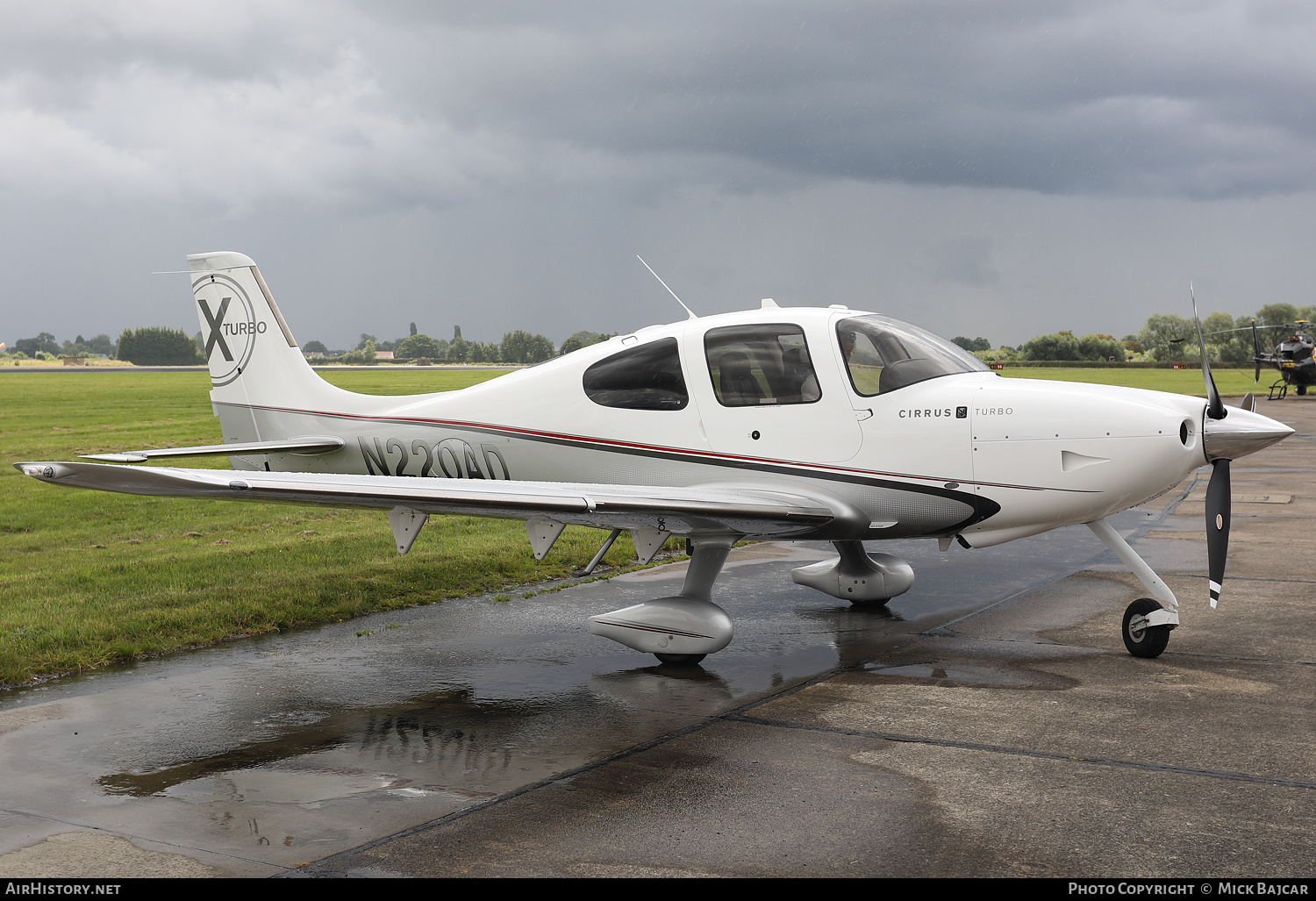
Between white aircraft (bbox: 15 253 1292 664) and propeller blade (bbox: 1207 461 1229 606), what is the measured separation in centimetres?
2

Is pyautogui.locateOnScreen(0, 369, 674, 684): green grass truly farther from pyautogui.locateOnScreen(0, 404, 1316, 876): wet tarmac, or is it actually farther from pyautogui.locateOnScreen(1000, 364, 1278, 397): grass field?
pyautogui.locateOnScreen(1000, 364, 1278, 397): grass field

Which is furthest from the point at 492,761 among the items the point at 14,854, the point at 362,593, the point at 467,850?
the point at 362,593

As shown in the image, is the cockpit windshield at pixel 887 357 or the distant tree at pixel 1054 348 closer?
the cockpit windshield at pixel 887 357

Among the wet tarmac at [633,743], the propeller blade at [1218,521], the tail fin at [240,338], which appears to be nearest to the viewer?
the wet tarmac at [633,743]

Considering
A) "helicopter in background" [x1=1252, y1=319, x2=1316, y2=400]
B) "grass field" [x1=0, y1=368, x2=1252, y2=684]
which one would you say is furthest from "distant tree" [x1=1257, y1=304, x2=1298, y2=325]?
"grass field" [x1=0, y1=368, x2=1252, y2=684]

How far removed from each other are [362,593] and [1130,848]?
6.86 meters

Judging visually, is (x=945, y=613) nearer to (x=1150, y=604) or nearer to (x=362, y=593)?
(x=1150, y=604)

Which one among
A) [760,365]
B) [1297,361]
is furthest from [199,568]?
[1297,361]

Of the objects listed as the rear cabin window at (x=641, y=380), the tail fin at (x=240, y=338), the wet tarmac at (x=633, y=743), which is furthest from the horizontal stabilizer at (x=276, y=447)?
the rear cabin window at (x=641, y=380)

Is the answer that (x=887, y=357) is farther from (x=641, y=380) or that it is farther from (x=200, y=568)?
(x=200, y=568)

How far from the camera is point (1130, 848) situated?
403cm

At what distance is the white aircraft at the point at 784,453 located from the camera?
259 inches

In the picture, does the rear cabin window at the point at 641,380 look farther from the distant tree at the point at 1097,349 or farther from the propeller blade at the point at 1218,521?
the distant tree at the point at 1097,349

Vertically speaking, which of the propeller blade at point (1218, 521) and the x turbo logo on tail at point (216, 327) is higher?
the x turbo logo on tail at point (216, 327)
